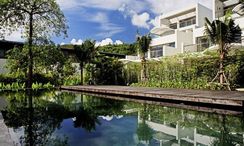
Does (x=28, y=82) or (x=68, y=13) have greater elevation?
(x=68, y=13)

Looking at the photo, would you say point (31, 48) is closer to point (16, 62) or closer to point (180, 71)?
point (16, 62)

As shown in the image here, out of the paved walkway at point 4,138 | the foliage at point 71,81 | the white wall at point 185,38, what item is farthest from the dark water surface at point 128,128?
the white wall at point 185,38

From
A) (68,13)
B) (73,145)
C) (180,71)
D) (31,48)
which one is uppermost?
(68,13)

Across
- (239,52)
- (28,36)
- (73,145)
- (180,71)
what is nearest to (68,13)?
(28,36)

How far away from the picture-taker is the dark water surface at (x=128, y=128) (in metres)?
6.05

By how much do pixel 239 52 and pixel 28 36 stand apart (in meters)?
16.7

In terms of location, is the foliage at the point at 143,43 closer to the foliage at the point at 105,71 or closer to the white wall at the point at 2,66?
the foliage at the point at 105,71

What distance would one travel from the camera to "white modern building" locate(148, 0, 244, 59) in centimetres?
2569

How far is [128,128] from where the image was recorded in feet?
25.0

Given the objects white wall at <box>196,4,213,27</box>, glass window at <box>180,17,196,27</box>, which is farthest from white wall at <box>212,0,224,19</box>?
glass window at <box>180,17,196,27</box>

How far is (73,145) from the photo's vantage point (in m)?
5.85

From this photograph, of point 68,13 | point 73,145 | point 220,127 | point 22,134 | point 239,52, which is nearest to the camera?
point 73,145

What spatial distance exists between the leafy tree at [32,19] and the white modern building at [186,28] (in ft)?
30.1

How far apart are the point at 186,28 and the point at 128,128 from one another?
2990 cm
